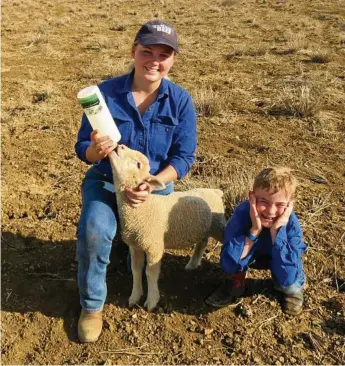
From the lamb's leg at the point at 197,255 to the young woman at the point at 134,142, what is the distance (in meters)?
0.59

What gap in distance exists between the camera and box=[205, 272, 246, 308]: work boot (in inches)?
129

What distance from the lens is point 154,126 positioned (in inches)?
123

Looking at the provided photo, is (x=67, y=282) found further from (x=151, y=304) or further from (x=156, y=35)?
(x=156, y=35)

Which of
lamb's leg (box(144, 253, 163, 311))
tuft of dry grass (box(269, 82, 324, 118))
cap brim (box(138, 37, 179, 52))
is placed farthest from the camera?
tuft of dry grass (box(269, 82, 324, 118))

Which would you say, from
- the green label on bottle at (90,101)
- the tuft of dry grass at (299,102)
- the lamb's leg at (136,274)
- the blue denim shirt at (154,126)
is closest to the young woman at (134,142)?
the blue denim shirt at (154,126)

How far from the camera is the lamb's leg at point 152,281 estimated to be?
10.3ft

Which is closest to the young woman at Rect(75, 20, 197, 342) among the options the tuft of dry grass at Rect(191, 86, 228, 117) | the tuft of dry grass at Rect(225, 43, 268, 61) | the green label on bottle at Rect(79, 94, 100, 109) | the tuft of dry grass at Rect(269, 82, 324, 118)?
the green label on bottle at Rect(79, 94, 100, 109)

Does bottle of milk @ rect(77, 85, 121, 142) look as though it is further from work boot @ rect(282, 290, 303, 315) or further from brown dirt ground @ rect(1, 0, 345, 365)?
work boot @ rect(282, 290, 303, 315)

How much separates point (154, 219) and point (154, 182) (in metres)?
0.32

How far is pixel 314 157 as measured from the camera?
5398 mm

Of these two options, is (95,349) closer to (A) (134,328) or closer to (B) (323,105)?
(A) (134,328)

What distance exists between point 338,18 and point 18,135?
41.2 ft

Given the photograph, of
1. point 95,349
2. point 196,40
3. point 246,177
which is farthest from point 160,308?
point 196,40

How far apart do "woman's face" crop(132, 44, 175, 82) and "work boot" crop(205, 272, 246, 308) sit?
61.8 inches
